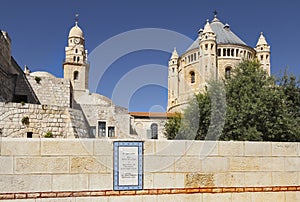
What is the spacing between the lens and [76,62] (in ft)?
195

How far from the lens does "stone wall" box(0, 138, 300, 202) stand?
550 centimetres

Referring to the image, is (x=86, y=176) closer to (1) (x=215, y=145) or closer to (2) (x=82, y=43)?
(1) (x=215, y=145)

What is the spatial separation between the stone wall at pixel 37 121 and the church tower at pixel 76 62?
34176 millimetres

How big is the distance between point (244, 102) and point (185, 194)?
42.6 ft

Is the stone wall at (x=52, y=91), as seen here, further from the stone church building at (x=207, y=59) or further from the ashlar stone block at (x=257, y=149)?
the stone church building at (x=207, y=59)

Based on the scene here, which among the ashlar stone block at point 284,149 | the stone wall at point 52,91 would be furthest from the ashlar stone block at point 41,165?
the stone wall at point 52,91

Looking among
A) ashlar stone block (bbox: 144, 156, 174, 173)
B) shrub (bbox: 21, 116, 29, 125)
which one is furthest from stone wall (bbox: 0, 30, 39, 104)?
ashlar stone block (bbox: 144, 156, 174, 173)

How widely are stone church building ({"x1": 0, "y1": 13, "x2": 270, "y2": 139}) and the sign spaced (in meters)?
12.1

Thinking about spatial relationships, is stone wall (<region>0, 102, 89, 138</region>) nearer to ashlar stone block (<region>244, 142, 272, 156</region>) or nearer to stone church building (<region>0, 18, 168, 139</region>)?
stone church building (<region>0, 18, 168, 139</region>)

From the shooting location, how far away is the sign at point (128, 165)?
5.91 meters

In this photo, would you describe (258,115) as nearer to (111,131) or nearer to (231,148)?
(231,148)

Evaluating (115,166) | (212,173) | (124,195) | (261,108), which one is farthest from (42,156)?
(261,108)

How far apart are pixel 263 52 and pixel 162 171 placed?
200ft

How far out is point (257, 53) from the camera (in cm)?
6216
